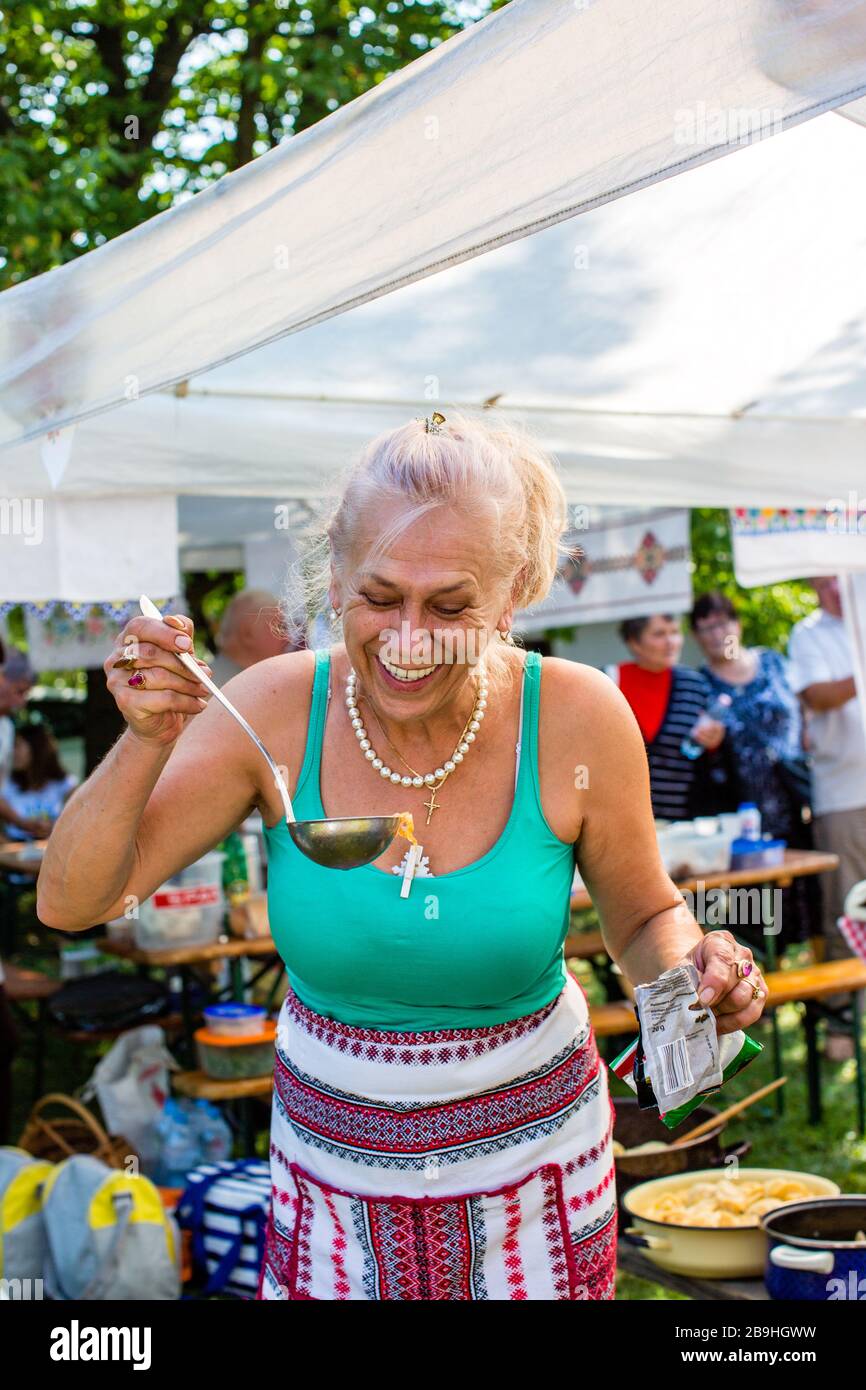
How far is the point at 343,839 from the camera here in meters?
1.73

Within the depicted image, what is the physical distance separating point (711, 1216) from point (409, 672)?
5.88 feet

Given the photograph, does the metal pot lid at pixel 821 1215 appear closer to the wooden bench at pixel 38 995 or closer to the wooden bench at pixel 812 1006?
the wooden bench at pixel 812 1006

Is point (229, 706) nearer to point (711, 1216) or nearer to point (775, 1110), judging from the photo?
point (711, 1216)

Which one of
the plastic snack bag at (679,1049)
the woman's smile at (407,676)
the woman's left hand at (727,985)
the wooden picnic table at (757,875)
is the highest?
the woman's smile at (407,676)

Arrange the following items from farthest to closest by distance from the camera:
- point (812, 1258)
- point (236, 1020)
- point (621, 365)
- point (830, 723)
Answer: point (830, 723) → point (236, 1020) → point (621, 365) → point (812, 1258)

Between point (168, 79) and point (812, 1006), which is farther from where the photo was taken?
point (168, 79)

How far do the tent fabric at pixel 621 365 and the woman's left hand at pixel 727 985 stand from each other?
181 centimetres

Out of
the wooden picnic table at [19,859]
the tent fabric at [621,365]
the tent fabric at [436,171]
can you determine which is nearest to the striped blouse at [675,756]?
the tent fabric at [621,365]

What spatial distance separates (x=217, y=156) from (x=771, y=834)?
6.59 m

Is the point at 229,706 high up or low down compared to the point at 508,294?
down

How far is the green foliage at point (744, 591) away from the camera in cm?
1107

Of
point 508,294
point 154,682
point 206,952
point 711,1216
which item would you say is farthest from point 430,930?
point 206,952

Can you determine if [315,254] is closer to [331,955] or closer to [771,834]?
[331,955]
